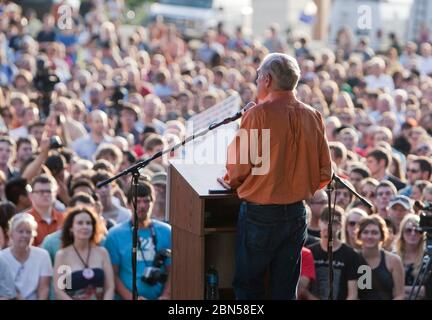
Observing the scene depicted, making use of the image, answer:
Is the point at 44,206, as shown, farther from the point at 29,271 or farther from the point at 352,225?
the point at 352,225

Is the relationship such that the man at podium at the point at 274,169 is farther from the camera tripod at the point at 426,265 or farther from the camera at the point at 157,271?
the camera at the point at 157,271

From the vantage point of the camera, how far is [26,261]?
9977 millimetres

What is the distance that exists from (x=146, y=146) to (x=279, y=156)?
6444 millimetres

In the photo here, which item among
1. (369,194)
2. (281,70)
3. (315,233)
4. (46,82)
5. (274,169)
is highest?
(46,82)

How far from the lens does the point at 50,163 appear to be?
1240 cm

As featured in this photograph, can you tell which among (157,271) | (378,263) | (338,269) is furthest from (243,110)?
(378,263)

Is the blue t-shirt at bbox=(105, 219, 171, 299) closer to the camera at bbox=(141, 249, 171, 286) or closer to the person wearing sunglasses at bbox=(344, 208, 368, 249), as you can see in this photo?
the camera at bbox=(141, 249, 171, 286)

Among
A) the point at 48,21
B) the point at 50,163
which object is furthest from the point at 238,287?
the point at 48,21

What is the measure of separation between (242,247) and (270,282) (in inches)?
12.7

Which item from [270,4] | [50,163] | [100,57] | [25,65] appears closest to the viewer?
[50,163]

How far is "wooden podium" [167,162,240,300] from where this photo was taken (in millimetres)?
7660

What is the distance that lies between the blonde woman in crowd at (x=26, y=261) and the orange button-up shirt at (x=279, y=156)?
9.36 feet

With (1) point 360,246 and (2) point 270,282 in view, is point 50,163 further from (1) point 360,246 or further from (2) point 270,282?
(2) point 270,282

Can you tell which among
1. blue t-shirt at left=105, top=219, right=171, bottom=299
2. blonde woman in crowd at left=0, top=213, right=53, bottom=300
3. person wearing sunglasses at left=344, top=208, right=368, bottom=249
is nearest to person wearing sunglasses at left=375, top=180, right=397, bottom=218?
person wearing sunglasses at left=344, top=208, right=368, bottom=249
